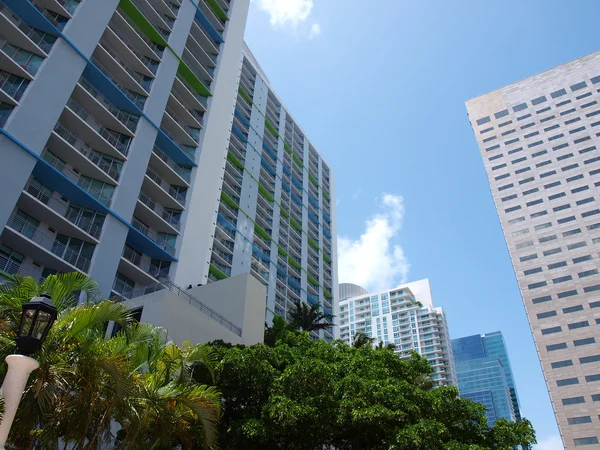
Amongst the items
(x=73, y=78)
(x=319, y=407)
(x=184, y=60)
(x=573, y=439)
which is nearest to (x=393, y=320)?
(x=573, y=439)

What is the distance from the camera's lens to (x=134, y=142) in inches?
1467

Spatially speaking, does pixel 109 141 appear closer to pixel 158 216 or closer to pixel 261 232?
pixel 158 216

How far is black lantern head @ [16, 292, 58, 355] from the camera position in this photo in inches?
268

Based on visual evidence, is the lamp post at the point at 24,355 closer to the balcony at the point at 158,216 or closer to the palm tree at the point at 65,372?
the palm tree at the point at 65,372

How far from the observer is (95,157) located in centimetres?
3569

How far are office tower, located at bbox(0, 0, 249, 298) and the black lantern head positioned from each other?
22.3m

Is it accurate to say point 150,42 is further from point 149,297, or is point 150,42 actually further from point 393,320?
point 393,320

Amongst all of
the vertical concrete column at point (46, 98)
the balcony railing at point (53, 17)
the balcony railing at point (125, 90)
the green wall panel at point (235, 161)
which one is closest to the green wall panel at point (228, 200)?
the green wall panel at point (235, 161)

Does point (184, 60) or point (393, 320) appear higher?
point (393, 320)

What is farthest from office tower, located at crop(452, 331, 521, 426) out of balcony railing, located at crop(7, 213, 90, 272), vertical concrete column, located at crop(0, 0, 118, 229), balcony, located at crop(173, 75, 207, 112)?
vertical concrete column, located at crop(0, 0, 118, 229)

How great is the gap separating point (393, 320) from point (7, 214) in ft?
405

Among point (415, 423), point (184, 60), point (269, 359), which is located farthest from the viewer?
point (184, 60)

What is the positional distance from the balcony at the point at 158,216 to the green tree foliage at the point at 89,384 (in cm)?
2629

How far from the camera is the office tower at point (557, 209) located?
2795 inches
